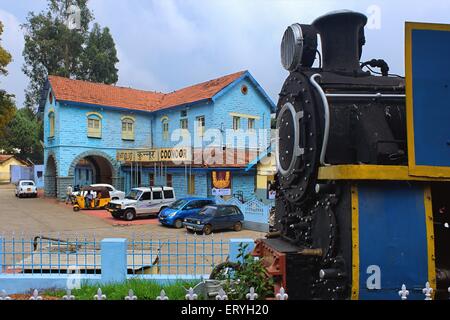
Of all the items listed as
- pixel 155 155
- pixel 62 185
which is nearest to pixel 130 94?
pixel 155 155

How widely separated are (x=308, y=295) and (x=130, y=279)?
3268mm

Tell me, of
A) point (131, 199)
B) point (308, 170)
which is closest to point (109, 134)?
point (131, 199)

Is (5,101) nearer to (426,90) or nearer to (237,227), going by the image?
(237,227)

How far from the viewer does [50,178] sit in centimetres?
2945

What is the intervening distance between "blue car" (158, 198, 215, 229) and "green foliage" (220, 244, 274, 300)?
1227cm

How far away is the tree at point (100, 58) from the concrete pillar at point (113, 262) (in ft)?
115

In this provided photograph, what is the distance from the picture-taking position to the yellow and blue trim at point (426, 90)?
3459 millimetres

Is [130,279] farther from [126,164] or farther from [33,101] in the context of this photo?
[33,101]

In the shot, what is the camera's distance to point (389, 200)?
11.9 feet

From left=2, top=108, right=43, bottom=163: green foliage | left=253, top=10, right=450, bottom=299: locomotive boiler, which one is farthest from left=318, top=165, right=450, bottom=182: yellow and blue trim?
left=2, top=108, right=43, bottom=163: green foliage

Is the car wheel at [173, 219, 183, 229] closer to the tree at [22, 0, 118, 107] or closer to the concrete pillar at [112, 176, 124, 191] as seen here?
the concrete pillar at [112, 176, 124, 191]

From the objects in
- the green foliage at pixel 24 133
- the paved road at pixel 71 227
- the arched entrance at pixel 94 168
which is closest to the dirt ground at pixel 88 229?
the paved road at pixel 71 227

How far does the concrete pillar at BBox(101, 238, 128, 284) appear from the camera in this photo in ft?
20.7

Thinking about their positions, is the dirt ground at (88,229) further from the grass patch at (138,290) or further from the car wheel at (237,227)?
the grass patch at (138,290)
